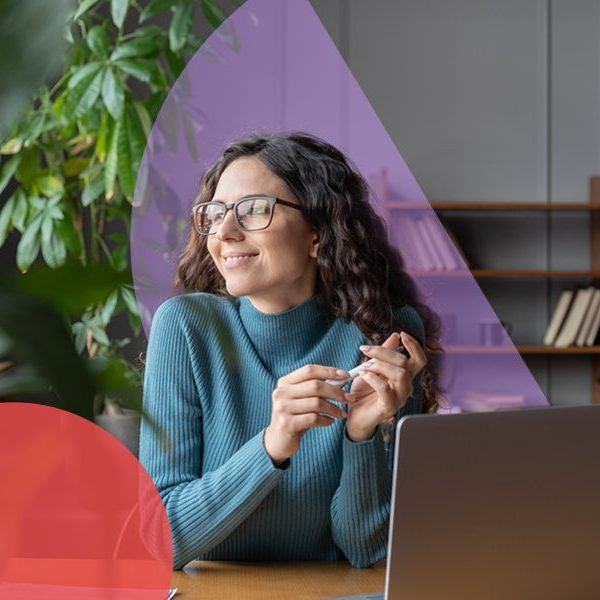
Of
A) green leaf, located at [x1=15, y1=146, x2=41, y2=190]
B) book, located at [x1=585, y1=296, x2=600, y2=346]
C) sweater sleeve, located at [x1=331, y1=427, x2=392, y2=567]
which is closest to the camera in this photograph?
sweater sleeve, located at [x1=331, y1=427, x2=392, y2=567]

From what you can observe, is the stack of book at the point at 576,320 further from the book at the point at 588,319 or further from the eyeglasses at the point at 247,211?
the eyeglasses at the point at 247,211

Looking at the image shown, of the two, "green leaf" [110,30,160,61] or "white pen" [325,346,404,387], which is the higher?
"green leaf" [110,30,160,61]

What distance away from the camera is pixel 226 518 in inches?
55.9

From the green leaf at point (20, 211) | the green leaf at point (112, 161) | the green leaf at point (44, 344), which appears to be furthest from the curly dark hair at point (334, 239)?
the green leaf at point (44, 344)

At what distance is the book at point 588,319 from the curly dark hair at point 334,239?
8.86 ft

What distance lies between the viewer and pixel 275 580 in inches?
51.9

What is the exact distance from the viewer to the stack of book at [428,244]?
421cm

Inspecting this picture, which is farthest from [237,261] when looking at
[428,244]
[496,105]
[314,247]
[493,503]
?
[496,105]

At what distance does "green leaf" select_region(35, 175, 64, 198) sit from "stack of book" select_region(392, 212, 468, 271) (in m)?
1.60

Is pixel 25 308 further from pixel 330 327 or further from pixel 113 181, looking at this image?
pixel 113 181

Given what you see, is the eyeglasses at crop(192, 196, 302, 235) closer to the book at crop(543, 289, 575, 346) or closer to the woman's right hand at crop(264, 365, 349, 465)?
the woman's right hand at crop(264, 365, 349, 465)

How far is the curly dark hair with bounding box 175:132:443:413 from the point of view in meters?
1.65

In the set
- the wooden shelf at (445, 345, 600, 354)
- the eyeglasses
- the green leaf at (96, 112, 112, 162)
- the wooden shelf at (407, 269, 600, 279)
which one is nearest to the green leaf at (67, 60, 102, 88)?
the green leaf at (96, 112, 112, 162)

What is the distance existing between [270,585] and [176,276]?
0.69 metres
